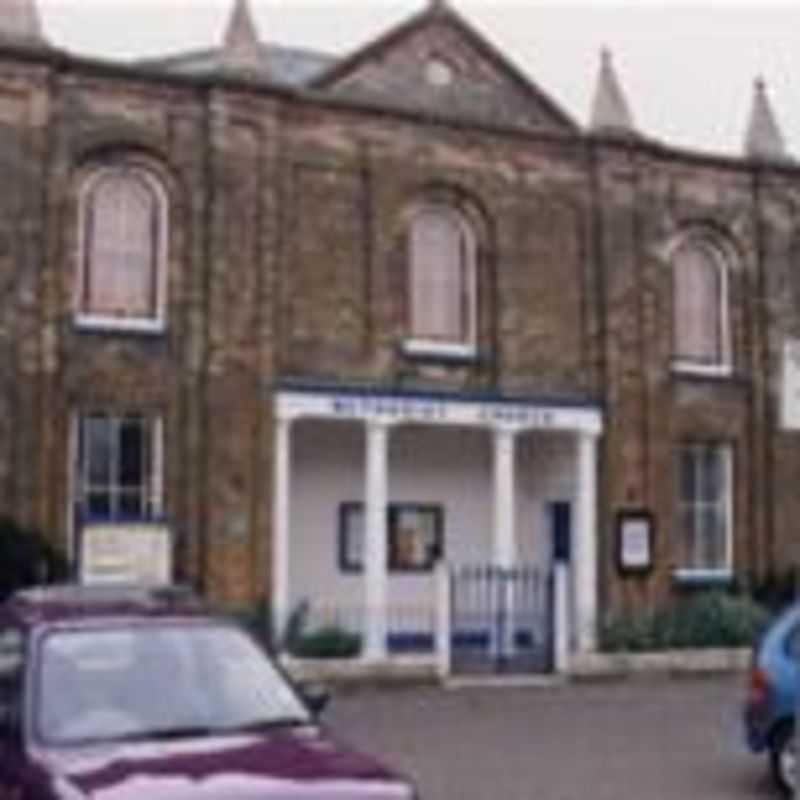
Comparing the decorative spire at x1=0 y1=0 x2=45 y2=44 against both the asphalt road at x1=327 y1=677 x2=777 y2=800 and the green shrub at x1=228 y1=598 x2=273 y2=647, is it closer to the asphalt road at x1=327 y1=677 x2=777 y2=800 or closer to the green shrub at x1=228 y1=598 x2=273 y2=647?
the green shrub at x1=228 y1=598 x2=273 y2=647

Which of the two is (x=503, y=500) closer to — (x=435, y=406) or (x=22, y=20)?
(x=435, y=406)

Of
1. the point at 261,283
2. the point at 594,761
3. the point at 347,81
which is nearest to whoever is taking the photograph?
the point at 594,761

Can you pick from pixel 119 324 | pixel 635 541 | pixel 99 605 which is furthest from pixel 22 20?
pixel 99 605

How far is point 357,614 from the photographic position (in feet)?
85.2

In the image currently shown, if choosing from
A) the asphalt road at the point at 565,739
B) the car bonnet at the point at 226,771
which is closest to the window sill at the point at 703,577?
the asphalt road at the point at 565,739

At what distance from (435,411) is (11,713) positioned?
1791cm

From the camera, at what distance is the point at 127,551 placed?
23500mm

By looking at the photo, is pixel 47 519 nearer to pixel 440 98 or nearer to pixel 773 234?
pixel 440 98

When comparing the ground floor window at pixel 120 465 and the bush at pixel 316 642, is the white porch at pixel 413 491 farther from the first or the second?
the ground floor window at pixel 120 465

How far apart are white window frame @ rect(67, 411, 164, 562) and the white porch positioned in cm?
164

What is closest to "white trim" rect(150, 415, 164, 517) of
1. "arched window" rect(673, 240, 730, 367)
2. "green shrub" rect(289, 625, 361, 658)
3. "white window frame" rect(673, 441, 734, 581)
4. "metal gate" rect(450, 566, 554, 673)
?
"green shrub" rect(289, 625, 361, 658)

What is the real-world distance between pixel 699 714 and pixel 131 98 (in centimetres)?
1160

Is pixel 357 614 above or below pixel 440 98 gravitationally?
below

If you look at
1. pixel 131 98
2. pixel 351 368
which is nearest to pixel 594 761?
pixel 351 368
